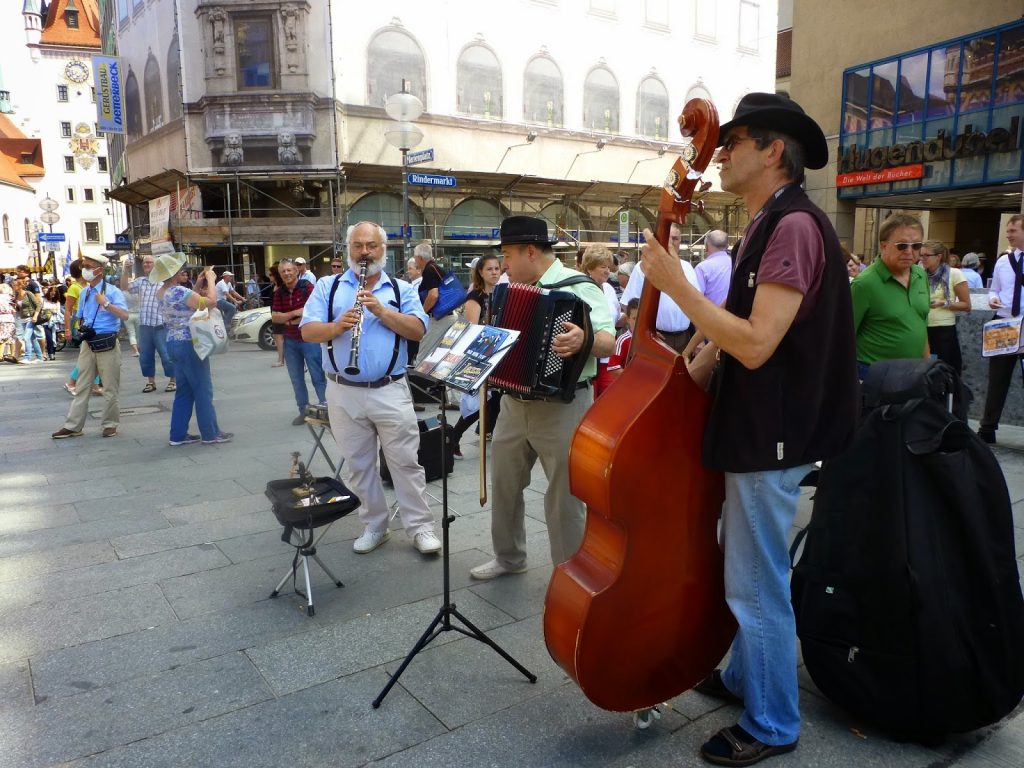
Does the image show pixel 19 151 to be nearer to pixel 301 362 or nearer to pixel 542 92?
pixel 542 92

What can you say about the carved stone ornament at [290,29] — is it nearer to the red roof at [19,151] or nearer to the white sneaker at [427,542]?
the white sneaker at [427,542]

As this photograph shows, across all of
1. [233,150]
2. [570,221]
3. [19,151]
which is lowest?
[570,221]

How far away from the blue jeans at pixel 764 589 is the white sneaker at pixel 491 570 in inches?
69.5

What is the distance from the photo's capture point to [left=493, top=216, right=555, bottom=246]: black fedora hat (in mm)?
3549

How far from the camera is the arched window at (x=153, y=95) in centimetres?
2597

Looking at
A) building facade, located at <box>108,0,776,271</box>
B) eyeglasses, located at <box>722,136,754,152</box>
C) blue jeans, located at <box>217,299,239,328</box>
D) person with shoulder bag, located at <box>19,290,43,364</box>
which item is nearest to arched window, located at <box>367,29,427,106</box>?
building facade, located at <box>108,0,776,271</box>

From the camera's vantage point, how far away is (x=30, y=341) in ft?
51.2

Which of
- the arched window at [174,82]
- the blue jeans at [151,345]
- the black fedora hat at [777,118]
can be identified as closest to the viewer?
the black fedora hat at [777,118]

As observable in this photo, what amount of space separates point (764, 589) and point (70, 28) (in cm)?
9179

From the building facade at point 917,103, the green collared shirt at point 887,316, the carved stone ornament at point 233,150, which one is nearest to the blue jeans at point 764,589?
the green collared shirt at point 887,316

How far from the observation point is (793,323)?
2148 mm

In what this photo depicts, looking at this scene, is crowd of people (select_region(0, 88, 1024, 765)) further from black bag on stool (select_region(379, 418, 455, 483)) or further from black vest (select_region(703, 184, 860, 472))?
black bag on stool (select_region(379, 418, 455, 483))

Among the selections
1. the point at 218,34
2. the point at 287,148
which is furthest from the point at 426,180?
the point at 218,34

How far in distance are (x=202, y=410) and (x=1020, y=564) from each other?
675cm
